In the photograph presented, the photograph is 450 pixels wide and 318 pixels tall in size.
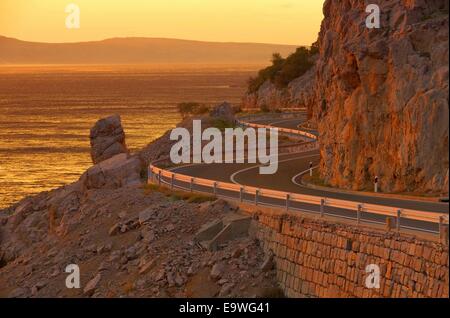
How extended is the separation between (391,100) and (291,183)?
231 inches

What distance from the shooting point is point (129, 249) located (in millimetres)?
31172

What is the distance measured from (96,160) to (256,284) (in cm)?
2348

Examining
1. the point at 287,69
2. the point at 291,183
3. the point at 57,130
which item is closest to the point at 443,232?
the point at 291,183

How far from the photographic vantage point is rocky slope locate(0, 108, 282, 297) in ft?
93.0

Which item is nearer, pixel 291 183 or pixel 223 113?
pixel 291 183

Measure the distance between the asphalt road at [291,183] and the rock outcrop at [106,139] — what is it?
635 centimetres

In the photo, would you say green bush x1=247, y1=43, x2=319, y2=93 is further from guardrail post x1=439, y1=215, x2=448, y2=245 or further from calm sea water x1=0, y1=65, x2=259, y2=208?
guardrail post x1=439, y1=215, x2=448, y2=245

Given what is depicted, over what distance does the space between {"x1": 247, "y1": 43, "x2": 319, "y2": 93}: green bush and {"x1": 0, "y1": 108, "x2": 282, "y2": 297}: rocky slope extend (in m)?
67.7

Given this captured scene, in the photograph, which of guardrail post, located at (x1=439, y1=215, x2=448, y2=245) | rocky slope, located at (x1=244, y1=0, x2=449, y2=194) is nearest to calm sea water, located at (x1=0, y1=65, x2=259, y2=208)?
rocky slope, located at (x1=244, y1=0, x2=449, y2=194)

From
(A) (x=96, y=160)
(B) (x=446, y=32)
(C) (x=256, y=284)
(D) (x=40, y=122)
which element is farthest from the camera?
(D) (x=40, y=122)

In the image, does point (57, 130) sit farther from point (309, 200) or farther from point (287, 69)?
point (309, 200)
